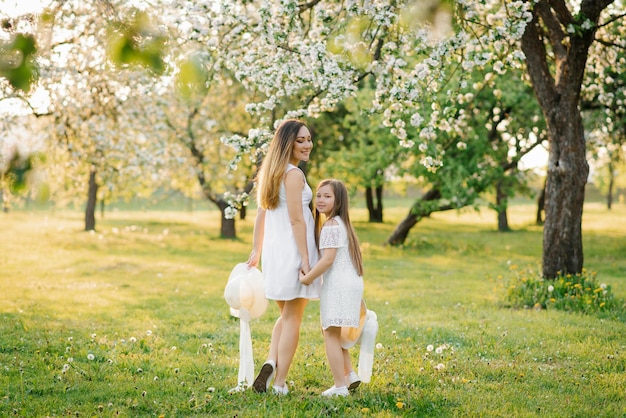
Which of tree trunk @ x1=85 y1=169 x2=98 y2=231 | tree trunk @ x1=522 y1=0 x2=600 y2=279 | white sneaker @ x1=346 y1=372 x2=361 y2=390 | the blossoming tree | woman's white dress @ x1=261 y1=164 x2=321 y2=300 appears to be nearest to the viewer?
woman's white dress @ x1=261 y1=164 x2=321 y2=300

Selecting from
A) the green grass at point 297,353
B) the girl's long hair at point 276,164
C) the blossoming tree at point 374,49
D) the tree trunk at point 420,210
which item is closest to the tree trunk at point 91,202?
the green grass at point 297,353

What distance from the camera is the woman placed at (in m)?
5.32

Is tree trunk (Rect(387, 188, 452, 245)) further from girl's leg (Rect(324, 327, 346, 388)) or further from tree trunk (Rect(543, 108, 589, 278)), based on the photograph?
girl's leg (Rect(324, 327, 346, 388))

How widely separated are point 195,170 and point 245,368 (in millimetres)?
17261

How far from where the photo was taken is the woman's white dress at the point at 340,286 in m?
5.32

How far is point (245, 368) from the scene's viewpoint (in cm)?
562

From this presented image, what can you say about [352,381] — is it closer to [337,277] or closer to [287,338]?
[287,338]

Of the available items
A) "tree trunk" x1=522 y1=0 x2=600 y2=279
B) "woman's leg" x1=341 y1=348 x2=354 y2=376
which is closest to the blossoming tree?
"tree trunk" x1=522 y1=0 x2=600 y2=279

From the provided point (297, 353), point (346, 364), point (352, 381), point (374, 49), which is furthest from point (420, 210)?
point (352, 381)

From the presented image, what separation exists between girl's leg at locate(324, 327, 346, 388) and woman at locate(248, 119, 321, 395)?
29 cm

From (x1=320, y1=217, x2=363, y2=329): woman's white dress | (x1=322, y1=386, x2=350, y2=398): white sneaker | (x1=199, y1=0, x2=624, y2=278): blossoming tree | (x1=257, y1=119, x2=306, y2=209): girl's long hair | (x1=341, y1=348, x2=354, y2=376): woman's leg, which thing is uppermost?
(x1=199, y1=0, x2=624, y2=278): blossoming tree

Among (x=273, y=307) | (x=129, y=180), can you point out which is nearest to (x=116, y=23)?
(x=273, y=307)

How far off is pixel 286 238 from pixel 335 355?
3.45 feet

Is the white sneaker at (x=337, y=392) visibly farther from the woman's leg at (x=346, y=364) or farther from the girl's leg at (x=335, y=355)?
the woman's leg at (x=346, y=364)
